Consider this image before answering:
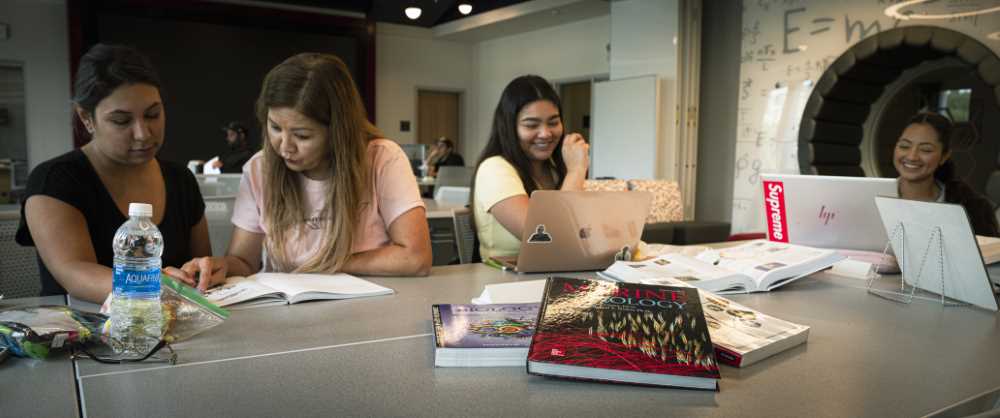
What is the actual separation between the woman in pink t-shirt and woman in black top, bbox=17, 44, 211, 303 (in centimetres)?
25

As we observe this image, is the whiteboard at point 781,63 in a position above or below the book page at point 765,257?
above

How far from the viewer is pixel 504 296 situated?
4.27 feet

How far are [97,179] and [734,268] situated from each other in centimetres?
155

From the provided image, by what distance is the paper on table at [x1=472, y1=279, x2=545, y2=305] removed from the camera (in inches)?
50.4

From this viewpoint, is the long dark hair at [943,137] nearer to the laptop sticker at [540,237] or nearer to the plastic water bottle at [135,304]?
the laptop sticker at [540,237]

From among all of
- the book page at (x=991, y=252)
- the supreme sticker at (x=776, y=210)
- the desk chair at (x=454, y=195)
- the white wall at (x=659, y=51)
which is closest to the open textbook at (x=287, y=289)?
the supreme sticker at (x=776, y=210)

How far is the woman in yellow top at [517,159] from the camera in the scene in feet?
6.90

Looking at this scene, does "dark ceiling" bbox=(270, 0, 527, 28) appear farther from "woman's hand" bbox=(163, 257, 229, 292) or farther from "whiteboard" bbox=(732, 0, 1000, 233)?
"woman's hand" bbox=(163, 257, 229, 292)

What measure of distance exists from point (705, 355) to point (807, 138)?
470cm

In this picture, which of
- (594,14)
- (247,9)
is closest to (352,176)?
(594,14)

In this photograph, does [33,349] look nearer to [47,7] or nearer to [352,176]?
[352,176]

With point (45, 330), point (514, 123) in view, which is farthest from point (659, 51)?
point (45, 330)

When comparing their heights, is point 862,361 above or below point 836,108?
below

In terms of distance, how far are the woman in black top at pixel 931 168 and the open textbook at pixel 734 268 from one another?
2.13m
